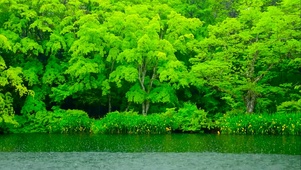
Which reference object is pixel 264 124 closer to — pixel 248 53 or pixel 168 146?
pixel 248 53

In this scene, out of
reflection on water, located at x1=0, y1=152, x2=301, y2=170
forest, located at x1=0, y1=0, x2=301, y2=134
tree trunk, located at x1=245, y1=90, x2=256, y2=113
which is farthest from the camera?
tree trunk, located at x1=245, y1=90, x2=256, y2=113

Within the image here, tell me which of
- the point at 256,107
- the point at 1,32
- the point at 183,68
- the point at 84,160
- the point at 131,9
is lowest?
the point at 84,160

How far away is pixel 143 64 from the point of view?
28.7 meters

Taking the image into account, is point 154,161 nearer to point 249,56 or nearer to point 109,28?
point 249,56

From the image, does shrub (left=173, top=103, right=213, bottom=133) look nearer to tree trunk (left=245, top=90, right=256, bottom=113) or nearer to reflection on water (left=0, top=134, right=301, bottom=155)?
tree trunk (left=245, top=90, right=256, bottom=113)

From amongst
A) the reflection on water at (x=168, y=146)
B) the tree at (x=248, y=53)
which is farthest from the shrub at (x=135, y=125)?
the reflection on water at (x=168, y=146)

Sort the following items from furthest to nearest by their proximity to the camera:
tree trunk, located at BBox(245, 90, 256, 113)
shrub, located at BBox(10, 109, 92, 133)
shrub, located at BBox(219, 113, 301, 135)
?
shrub, located at BBox(10, 109, 92, 133)
tree trunk, located at BBox(245, 90, 256, 113)
shrub, located at BBox(219, 113, 301, 135)

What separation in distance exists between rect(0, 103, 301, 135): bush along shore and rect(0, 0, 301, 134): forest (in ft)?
0.22

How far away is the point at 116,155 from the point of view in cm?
1513

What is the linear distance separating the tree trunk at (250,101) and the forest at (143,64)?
0.06m

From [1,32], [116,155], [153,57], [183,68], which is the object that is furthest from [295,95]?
[1,32]

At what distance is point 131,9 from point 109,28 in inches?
71.9

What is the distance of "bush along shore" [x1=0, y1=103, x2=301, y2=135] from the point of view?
22562 millimetres

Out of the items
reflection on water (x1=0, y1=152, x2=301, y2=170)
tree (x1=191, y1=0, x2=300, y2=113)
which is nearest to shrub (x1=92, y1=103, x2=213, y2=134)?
tree (x1=191, y1=0, x2=300, y2=113)
